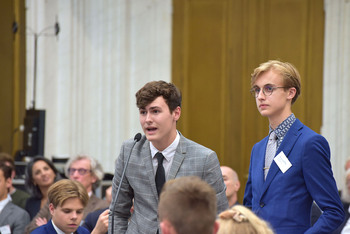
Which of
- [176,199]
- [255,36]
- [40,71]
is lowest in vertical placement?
[176,199]

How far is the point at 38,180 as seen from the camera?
5.03m

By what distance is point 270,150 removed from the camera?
2.71 meters

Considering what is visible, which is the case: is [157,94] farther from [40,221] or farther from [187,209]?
[40,221]

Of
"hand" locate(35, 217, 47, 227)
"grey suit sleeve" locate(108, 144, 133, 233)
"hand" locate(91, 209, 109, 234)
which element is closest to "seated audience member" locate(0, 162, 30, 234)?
"hand" locate(35, 217, 47, 227)

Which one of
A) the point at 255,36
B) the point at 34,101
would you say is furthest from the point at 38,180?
the point at 255,36

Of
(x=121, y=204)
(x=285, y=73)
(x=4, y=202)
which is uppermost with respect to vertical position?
(x=285, y=73)

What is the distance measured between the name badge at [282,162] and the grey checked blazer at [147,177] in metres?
0.26

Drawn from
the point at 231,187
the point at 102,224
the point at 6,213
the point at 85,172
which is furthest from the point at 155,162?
the point at 85,172

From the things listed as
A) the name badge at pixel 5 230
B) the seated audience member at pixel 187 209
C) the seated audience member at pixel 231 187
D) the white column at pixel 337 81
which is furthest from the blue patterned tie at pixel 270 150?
the white column at pixel 337 81

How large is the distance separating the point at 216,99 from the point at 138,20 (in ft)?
4.49

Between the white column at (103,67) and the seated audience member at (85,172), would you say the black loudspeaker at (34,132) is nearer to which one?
the white column at (103,67)

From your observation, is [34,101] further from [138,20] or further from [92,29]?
[138,20]

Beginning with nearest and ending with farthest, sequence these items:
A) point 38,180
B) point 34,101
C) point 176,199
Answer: point 176,199 < point 38,180 < point 34,101

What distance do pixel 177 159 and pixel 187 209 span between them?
0.88 metres
